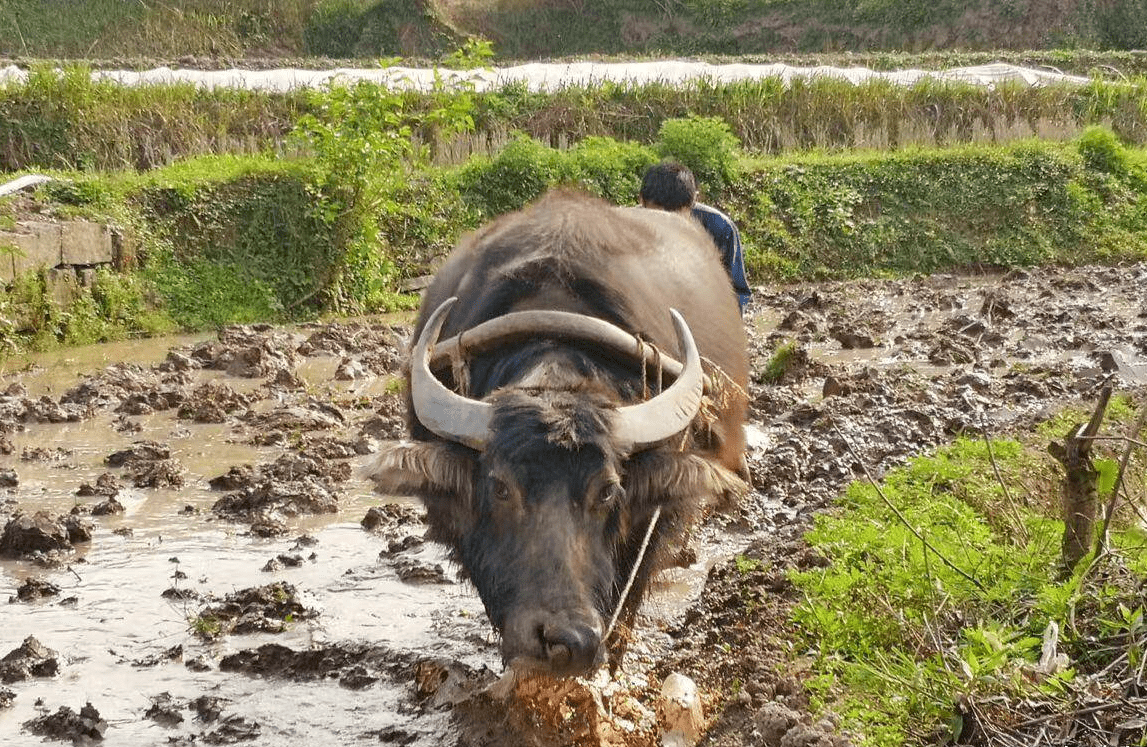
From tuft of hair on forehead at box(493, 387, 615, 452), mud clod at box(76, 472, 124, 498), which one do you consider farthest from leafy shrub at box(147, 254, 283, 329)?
tuft of hair on forehead at box(493, 387, 615, 452)

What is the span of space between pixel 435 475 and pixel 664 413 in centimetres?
65

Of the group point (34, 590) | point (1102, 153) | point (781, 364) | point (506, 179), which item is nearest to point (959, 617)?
point (34, 590)

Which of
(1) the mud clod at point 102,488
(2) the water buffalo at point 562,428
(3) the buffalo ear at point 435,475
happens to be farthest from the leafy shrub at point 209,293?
(3) the buffalo ear at point 435,475

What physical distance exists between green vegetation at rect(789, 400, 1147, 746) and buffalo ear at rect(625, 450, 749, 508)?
0.52 metres

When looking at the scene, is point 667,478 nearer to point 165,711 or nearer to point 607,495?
point 607,495

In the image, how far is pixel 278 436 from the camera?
6.81 meters

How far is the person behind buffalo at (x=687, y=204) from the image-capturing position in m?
5.80

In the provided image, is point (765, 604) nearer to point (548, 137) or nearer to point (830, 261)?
point (830, 261)

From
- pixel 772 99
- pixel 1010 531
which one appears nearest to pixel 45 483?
pixel 1010 531

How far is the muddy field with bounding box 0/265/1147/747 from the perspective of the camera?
3.68 meters

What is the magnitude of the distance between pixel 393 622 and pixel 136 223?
722cm

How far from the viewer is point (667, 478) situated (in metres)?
3.32

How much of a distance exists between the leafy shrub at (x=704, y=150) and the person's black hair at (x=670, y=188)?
333 inches

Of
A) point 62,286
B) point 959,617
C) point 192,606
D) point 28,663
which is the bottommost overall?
point 62,286
